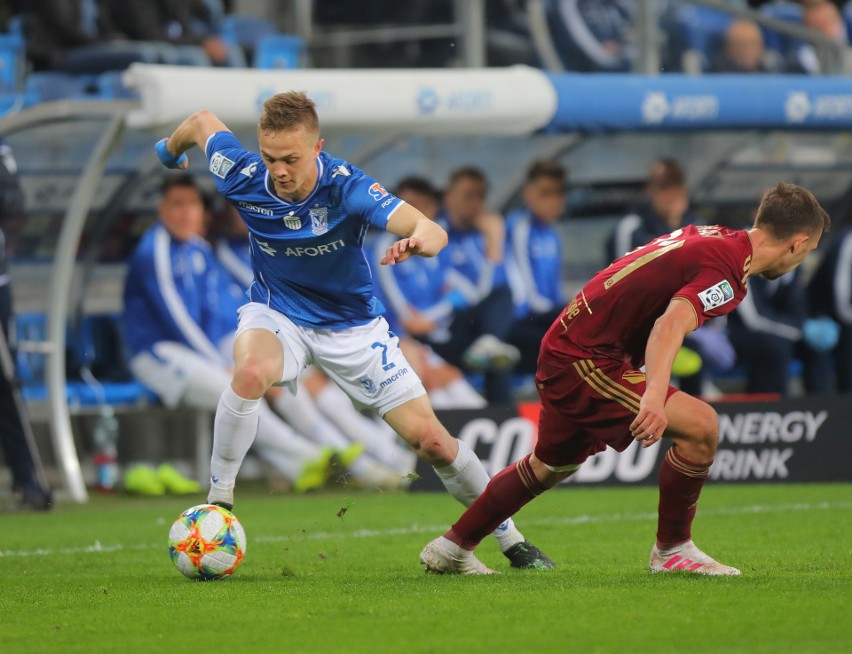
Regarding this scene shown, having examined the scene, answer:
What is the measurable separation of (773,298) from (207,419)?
16.3 ft

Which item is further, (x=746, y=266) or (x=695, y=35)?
(x=695, y=35)

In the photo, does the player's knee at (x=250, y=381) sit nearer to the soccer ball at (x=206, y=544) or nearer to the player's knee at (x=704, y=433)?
the soccer ball at (x=206, y=544)

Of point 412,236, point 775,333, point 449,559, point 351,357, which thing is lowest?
point 775,333

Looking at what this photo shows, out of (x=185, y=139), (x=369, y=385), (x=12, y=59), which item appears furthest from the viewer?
(x=12, y=59)

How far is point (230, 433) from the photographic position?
6.74 metres

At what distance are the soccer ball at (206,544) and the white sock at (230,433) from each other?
26 cm

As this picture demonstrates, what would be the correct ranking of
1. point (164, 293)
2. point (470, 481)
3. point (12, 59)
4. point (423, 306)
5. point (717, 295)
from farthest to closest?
point (423, 306)
point (12, 59)
point (164, 293)
point (470, 481)
point (717, 295)

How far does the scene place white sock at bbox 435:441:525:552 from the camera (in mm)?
6746

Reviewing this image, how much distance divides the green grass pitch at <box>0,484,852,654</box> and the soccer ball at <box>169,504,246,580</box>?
3.3 inches

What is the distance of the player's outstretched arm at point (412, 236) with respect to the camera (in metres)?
5.86

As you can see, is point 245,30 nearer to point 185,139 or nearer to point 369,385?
point 185,139

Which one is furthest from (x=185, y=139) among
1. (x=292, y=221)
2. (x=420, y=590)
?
(x=420, y=590)

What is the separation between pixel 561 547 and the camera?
7.64m

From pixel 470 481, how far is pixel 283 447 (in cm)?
444
